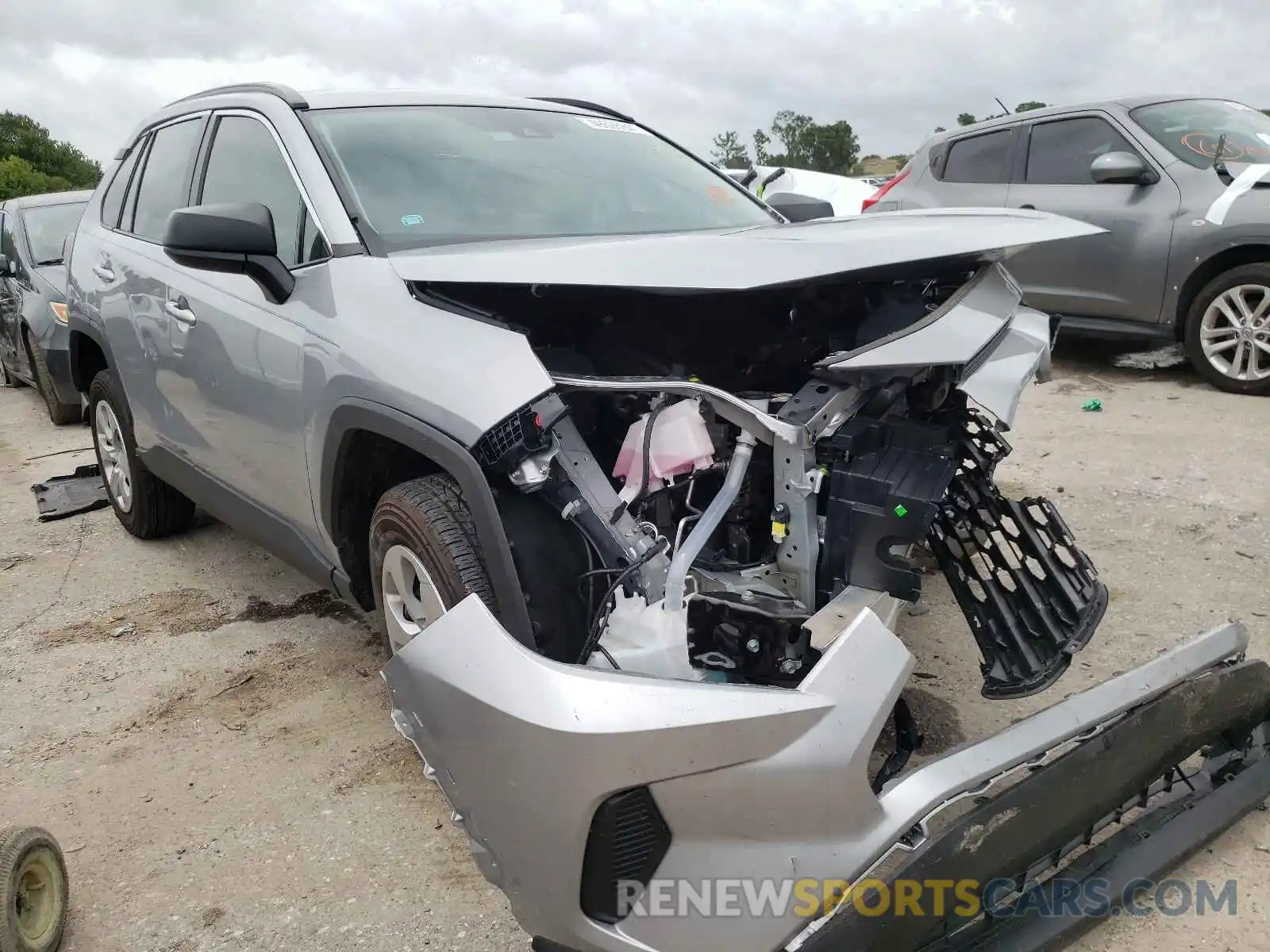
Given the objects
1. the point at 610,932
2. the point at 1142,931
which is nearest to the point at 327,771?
the point at 610,932

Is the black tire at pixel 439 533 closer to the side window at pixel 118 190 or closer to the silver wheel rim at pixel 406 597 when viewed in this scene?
the silver wheel rim at pixel 406 597

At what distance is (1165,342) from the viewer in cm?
629

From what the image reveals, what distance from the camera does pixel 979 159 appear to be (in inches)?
279

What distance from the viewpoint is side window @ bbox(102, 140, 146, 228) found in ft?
13.5

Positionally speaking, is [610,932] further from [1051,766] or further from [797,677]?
[1051,766]

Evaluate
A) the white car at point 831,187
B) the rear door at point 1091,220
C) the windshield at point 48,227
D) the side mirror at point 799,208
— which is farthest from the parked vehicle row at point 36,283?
the white car at point 831,187

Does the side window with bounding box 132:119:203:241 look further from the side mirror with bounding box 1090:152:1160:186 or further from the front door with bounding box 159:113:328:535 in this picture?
the side mirror with bounding box 1090:152:1160:186

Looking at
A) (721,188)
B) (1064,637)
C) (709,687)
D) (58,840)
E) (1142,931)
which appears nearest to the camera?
(709,687)

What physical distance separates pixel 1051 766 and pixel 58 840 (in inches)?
95.1

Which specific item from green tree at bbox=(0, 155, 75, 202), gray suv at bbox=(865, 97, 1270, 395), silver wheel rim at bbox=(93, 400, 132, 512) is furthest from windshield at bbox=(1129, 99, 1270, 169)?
green tree at bbox=(0, 155, 75, 202)

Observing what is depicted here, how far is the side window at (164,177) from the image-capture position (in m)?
3.56

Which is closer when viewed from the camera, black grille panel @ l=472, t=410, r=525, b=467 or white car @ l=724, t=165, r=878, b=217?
black grille panel @ l=472, t=410, r=525, b=467

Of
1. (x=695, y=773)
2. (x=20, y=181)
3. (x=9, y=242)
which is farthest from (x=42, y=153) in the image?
(x=695, y=773)

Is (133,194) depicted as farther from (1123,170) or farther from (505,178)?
(1123,170)
